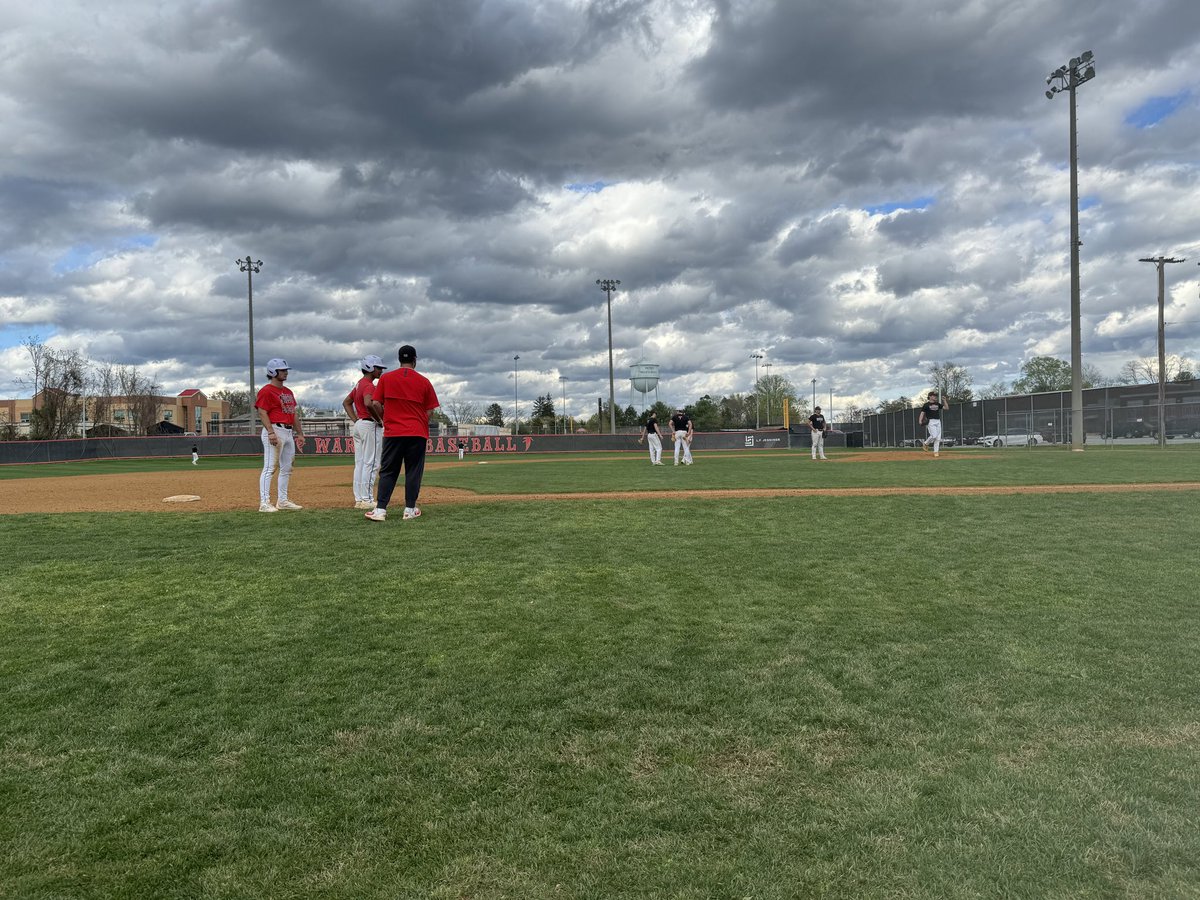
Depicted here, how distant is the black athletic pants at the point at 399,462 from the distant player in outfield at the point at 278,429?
1299 mm

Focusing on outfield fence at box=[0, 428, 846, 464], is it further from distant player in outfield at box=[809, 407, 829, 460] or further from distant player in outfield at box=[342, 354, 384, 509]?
distant player in outfield at box=[342, 354, 384, 509]

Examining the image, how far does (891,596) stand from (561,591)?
7.61 ft

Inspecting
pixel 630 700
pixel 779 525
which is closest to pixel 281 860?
pixel 630 700

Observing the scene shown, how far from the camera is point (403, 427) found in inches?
321

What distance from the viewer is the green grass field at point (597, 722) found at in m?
2.16

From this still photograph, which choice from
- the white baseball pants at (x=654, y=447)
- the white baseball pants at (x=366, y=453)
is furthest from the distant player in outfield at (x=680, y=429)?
the white baseball pants at (x=366, y=453)

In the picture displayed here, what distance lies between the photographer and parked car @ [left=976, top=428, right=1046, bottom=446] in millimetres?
45250

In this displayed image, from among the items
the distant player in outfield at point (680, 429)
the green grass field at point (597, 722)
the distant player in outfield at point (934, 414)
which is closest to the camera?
the green grass field at point (597, 722)

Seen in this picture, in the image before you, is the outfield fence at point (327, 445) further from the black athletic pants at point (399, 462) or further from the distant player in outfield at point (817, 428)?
the black athletic pants at point (399, 462)

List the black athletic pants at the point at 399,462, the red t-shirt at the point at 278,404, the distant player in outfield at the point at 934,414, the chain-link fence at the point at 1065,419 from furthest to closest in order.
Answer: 1. the chain-link fence at the point at 1065,419
2. the distant player in outfield at the point at 934,414
3. the red t-shirt at the point at 278,404
4. the black athletic pants at the point at 399,462

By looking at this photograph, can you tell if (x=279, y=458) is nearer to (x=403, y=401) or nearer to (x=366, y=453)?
(x=366, y=453)

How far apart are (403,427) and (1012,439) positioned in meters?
48.6

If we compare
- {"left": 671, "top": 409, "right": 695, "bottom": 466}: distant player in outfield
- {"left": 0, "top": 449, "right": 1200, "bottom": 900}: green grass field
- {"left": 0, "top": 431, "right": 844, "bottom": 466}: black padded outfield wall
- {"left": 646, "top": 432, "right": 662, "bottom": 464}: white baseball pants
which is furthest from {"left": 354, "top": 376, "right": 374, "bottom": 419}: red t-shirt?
{"left": 0, "top": 431, "right": 844, "bottom": 466}: black padded outfield wall

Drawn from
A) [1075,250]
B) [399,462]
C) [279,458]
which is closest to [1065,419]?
[1075,250]
